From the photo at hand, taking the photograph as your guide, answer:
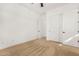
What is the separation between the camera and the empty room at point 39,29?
163cm

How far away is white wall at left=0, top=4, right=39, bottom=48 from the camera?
1.64 meters

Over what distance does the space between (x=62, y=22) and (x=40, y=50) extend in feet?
2.08

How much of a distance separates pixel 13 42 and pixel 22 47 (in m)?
0.18

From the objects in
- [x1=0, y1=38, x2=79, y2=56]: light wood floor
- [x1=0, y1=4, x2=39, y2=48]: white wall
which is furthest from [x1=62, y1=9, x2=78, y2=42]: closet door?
[x1=0, y1=4, x2=39, y2=48]: white wall

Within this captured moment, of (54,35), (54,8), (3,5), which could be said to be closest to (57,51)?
(54,35)

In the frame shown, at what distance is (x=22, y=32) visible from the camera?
175 cm

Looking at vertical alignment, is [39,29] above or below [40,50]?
above

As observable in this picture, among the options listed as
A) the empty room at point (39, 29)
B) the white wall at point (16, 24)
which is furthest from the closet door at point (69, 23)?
the white wall at point (16, 24)

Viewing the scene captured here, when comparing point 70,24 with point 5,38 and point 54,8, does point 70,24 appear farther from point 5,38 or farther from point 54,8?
point 5,38

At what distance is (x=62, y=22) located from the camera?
65.6 inches

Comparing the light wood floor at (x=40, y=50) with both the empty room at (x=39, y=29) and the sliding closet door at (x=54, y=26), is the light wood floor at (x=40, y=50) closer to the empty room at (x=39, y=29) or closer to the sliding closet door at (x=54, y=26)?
the empty room at (x=39, y=29)

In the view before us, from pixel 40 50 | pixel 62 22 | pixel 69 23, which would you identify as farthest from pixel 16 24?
pixel 69 23

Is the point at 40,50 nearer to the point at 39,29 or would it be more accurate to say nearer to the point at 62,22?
the point at 39,29

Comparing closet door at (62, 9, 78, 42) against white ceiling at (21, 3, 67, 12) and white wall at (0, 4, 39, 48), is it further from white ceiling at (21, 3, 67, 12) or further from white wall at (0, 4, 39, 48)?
white wall at (0, 4, 39, 48)
